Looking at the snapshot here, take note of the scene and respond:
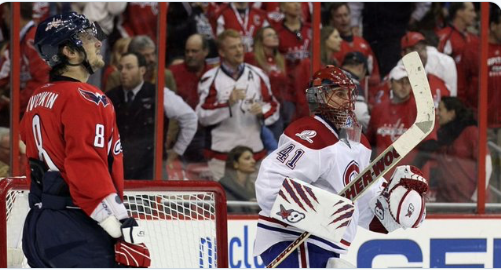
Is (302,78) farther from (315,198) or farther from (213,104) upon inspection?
(315,198)

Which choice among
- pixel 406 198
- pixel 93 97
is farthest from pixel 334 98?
pixel 93 97

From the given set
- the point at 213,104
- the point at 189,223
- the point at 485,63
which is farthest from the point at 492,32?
the point at 189,223

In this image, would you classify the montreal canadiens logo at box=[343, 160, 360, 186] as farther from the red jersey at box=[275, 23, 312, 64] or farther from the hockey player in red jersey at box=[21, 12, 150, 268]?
the red jersey at box=[275, 23, 312, 64]

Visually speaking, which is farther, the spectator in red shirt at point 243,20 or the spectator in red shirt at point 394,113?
the spectator in red shirt at point 394,113

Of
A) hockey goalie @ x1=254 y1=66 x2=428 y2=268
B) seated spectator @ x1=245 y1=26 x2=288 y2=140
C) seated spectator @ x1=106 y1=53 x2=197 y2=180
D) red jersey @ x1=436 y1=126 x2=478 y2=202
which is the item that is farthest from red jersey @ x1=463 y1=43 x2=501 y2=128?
Answer: hockey goalie @ x1=254 y1=66 x2=428 y2=268

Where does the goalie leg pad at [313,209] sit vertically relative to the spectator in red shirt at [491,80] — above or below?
below

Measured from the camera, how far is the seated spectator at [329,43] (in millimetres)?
6406

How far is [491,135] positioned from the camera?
6.53 m

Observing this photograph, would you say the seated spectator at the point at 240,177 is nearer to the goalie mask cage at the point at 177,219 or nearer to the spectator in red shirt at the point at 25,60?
the spectator in red shirt at the point at 25,60

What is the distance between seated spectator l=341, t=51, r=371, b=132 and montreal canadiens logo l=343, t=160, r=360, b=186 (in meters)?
2.05

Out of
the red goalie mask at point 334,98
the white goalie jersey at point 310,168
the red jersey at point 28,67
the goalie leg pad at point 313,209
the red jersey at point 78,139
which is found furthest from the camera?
the red jersey at point 28,67

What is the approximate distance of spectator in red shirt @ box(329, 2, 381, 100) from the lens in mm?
6406

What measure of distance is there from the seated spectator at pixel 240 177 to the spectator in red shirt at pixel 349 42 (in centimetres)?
71

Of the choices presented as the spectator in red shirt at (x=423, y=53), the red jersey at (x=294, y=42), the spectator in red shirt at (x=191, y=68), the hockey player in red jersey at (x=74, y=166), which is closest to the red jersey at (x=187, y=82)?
the spectator in red shirt at (x=191, y=68)
